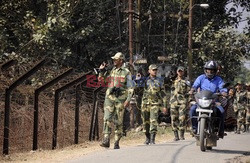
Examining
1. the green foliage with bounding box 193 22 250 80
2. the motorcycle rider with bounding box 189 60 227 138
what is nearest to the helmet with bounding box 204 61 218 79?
the motorcycle rider with bounding box 189 60 227 138

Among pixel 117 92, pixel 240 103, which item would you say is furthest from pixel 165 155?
pixel 240 103

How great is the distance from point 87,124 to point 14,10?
1059 cm

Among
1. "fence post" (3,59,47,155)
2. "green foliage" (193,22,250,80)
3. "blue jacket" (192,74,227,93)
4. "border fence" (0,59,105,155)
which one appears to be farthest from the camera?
"green foliage" (193,22,250,80)

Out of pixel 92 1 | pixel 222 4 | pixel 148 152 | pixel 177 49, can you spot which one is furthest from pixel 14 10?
pixel 148 152

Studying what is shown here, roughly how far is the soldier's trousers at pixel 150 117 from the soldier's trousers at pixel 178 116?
2.09m

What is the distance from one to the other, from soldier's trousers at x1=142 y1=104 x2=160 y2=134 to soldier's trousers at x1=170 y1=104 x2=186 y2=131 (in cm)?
209

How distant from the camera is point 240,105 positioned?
71.2ft

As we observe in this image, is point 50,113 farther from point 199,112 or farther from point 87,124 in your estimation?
point 199,112

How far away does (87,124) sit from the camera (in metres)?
16.4

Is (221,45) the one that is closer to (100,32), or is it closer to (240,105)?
(100,32)

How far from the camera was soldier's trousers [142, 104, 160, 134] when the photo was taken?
1354 cm

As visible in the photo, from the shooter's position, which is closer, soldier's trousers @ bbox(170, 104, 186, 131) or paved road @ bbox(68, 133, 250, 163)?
paved road @ bbox(68, 133, 250, 163)

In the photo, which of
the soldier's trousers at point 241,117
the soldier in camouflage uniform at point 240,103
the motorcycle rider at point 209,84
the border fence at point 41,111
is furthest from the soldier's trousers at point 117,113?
the soldier in camouflage uniform at point 240,103

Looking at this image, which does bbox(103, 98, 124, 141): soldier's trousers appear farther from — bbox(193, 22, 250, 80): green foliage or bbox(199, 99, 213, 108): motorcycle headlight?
bbox(193, 22, 250, 80): green foliage
